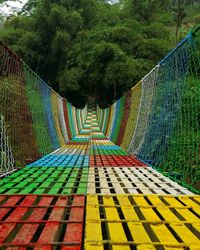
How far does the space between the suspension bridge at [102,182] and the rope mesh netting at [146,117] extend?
16mm

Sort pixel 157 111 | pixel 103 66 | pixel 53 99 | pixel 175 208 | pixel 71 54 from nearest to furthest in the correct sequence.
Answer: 1. pixel 175 208
2. pixel 157 111
3. pixel 53 99
4. pixel 103 66
5. pixel 71 54

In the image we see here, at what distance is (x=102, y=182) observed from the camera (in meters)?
3.05

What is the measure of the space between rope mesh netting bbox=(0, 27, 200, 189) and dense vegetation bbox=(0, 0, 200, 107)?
8.79m

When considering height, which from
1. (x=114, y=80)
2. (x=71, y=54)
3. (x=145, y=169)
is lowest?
(x=145, y=169)

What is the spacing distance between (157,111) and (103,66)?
39.0 ft

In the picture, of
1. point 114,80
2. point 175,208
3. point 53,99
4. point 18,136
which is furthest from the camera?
point 114,80

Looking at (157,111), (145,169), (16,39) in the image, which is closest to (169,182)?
(145,169)

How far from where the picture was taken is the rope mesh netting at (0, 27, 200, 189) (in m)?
3.97

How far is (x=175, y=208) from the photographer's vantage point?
2.23m

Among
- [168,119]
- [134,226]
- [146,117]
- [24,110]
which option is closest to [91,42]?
[146,117]

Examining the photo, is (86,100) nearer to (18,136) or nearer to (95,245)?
(18,136)

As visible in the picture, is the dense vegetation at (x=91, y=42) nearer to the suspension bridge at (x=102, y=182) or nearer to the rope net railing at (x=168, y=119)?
the suspension bridge at (x=102, y=182)

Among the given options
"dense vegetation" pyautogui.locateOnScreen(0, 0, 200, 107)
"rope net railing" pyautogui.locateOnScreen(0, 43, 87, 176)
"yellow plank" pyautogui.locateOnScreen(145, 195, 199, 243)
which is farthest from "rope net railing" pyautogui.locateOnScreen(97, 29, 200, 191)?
"dense vegetation" pyautogui.locateOnScreen(0, 0, 200, 107)

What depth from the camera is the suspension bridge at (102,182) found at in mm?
1745
